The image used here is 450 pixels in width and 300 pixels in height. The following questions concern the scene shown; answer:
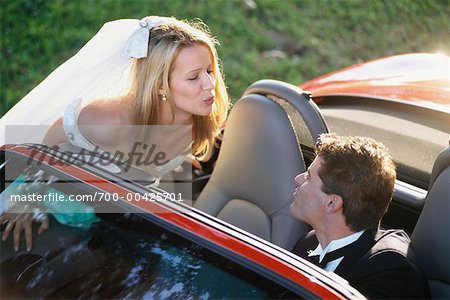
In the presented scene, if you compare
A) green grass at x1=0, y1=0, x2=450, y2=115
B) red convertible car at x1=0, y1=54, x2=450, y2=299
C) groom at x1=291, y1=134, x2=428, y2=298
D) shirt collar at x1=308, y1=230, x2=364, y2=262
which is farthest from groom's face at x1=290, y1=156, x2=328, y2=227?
green grass at x1=0, y1=0, x2=450, y2=115

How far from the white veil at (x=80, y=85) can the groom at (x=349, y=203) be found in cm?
121

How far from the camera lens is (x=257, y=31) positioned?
6.83m

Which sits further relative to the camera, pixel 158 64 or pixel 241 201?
pixel 241 201

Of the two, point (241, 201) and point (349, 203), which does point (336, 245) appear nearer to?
point (349, 203)

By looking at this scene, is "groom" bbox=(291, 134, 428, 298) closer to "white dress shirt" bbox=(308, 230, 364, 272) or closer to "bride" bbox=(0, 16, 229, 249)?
"white dress shirt" bbox=(308, 230, 364, 272)

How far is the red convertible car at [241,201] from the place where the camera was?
6.34ft

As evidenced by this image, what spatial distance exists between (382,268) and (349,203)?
270mm

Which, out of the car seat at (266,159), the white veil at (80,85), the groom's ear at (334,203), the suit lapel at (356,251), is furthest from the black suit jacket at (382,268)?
the white veil at (80,85)

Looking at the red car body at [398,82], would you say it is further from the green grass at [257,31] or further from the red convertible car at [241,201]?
the green grass at [257,31]

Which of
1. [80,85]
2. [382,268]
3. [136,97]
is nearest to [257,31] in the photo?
[80,85]

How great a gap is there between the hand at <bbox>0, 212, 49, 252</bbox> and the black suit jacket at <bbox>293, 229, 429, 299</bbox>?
1.00 metres

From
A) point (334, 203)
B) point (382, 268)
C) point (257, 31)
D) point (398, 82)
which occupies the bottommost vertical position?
point (257, 31)

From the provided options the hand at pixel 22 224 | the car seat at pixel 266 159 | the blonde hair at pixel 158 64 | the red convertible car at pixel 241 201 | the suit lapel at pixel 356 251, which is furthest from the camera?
the blonde hair at pixel 158 64

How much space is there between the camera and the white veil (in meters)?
3.38
